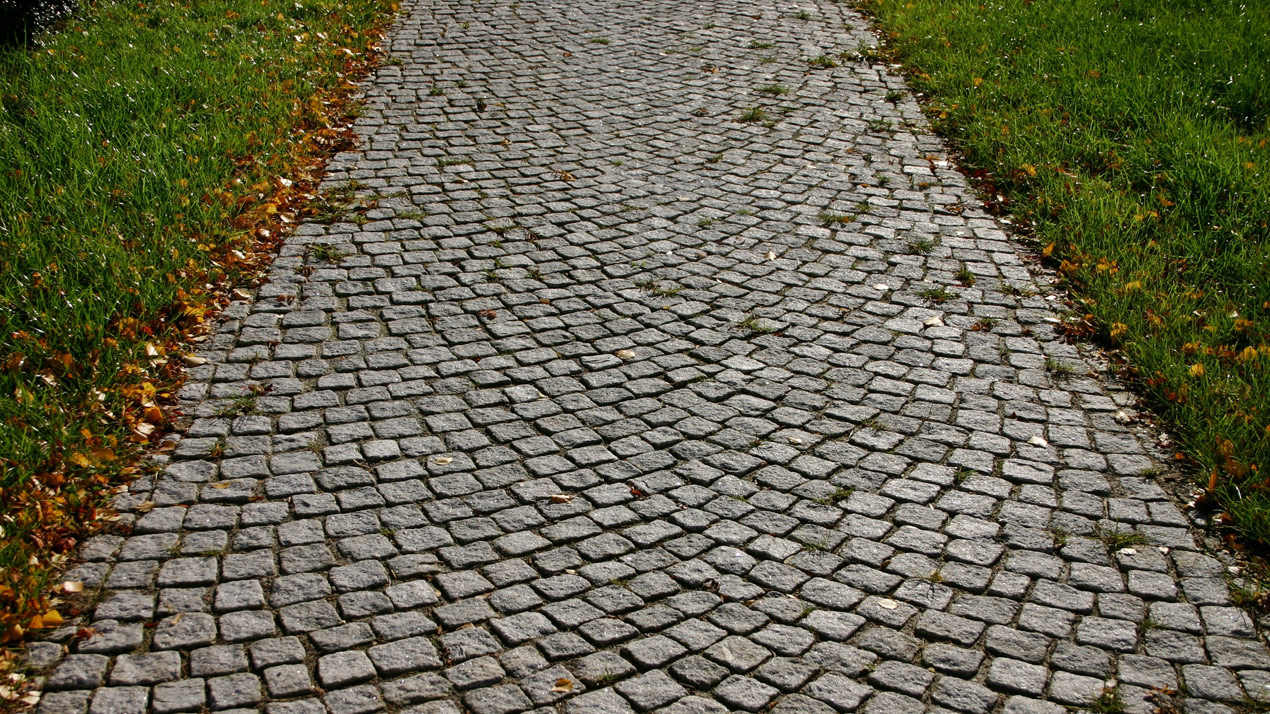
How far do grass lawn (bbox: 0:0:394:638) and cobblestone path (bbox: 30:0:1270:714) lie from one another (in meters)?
0.28

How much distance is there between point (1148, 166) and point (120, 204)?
6782 mm

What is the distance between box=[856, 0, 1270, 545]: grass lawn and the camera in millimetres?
5020

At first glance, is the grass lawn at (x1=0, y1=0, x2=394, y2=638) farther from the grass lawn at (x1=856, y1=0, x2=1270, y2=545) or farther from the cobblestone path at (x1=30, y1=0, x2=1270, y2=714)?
the grass lawn at (x1=856, y1=0, x2=1270, y2=545)

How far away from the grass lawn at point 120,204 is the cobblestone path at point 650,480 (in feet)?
0.93

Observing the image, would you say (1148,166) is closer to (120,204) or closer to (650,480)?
(650,480)

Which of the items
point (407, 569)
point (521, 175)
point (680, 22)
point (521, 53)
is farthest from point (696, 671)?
point (680, 22)

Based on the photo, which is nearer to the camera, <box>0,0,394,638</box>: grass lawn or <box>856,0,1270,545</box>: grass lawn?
<box>0,0,394,638</box>: grass lawn

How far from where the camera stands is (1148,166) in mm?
7023

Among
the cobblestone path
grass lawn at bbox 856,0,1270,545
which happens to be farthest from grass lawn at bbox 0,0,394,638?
grass lawn at bbox 856,0,1270,545

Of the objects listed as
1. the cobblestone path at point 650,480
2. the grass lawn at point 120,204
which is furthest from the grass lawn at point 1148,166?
the grass lawn at point 120,204

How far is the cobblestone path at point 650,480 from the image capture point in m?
3.61

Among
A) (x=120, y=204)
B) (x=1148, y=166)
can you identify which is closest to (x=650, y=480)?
(x=120, y=204)

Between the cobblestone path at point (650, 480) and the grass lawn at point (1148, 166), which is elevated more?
the grass lawn at point (1148, 166)

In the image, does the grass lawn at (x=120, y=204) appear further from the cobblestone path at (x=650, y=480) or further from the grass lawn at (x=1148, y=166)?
the grass lawn at (x=1148, y=166)
